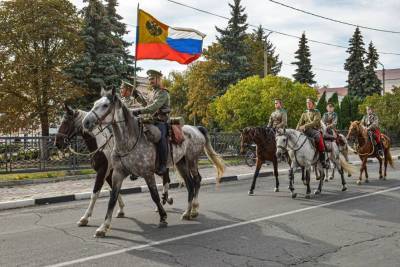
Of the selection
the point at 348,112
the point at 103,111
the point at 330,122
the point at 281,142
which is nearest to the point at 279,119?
the point at 281,142

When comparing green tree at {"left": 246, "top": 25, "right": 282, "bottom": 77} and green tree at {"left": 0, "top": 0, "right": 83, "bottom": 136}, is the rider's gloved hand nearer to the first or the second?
green tree at {"left": 0, "top": 0, "right": 83, "bottom": 136}

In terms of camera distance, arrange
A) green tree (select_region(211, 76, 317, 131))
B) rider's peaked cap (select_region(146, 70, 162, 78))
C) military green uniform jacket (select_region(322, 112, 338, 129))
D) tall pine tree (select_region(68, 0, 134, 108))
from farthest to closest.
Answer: tall pine tree (select_region(68, 0, 134, 108)), green tree (select_region(211, 76, 317, 131)), military green uniform jacket (select_region(322, 112, 338, 129)), rider's peaked cap (select_region(146, 70, 162, 78))

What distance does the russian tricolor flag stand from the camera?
Result: 422 inches

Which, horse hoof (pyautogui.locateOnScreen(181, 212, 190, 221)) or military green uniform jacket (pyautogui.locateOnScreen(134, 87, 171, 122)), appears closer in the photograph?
military green uniform jacket (pyautogui.locateOnScreen(134, 87, 171, 122))

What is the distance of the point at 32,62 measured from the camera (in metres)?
29.8

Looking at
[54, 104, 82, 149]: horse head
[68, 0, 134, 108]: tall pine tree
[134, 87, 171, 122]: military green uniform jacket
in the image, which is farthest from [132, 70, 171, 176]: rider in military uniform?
[68, 0, 134, 108]: tall pine tree

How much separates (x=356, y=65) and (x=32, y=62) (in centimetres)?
5043

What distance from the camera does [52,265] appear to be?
5.89m

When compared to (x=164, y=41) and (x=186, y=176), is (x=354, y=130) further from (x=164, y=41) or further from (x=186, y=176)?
(x=186, y=176)

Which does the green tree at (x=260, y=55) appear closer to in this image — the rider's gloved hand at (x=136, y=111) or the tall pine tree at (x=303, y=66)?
the tall pine tree at (x=303, y=66)

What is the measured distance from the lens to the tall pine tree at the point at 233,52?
44125mm

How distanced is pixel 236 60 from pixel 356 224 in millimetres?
36630

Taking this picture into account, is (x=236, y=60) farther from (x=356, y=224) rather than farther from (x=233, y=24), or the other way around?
(x=356, y=224)

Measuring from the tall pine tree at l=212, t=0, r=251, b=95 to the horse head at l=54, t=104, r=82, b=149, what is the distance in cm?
3526
